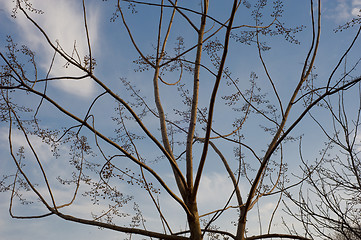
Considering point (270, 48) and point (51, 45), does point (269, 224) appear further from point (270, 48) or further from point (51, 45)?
point (51, 45)

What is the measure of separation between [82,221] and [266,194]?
1.82 meters

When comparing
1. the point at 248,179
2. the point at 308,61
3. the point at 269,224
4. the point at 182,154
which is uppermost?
the point at 308,61

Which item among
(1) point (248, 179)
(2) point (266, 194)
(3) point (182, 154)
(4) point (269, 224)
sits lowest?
(4) point (269, 224)

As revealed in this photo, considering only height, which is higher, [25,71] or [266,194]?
[25,71]

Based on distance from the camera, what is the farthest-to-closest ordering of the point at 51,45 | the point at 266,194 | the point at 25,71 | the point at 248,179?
the point at 248,179 < the point at 266,194 < the point at 25,71 < the point at 51,45

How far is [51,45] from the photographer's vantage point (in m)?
2.38

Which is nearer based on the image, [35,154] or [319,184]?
[35,154]

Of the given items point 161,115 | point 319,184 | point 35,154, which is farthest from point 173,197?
point 319,184

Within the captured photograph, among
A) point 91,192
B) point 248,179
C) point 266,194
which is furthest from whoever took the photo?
point 248,179

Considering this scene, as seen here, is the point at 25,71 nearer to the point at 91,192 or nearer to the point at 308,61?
the point at 91,192

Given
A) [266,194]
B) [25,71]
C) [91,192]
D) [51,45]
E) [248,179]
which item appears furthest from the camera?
[248,179]

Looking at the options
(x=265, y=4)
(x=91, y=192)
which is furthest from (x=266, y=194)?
(x=265, y=4)

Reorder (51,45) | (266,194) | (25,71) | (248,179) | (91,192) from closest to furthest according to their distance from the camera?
1. (51,45)
2. (25,71)
3. (91,192)
4. (266,194)
5. (248,179)

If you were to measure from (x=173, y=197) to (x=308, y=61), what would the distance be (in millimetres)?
2011
